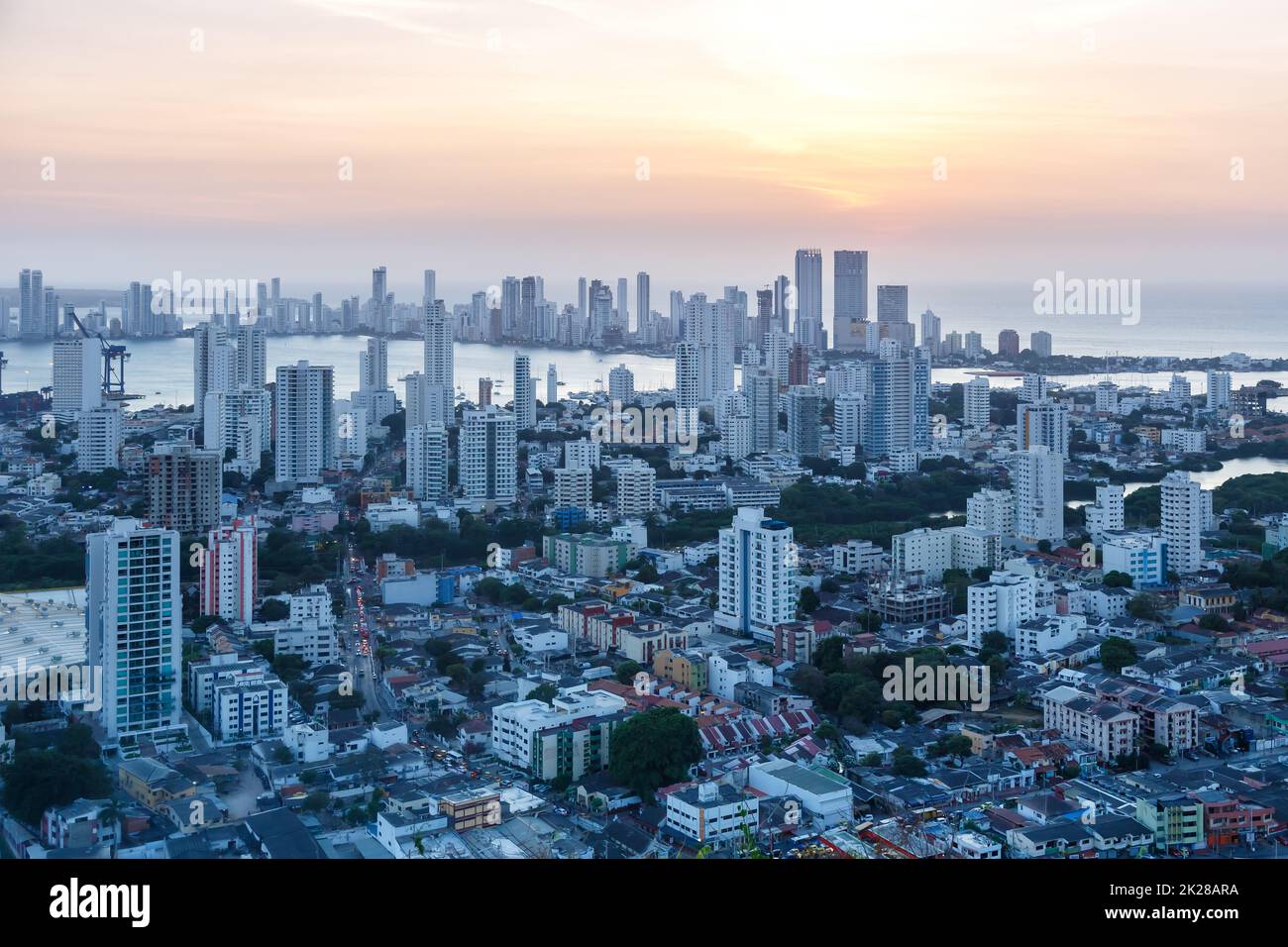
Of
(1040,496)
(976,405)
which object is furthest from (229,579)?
(976,405)

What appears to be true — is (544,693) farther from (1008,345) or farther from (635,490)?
(1008,345)

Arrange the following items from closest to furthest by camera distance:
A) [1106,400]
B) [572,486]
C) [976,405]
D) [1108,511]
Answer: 1. [1108,511]
2. [572,486]
3. [976,405]
4. [1106,400]

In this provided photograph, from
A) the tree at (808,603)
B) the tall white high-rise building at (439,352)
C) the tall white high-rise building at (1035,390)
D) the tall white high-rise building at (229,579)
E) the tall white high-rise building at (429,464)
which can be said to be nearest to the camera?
the tall white high-rise building at (229,579)

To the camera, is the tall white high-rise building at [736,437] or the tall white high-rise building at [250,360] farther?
the tall white high-rise building at [250,360]

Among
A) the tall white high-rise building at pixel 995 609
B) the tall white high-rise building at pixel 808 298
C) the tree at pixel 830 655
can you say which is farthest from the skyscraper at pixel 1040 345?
the tree at pixel 830 655

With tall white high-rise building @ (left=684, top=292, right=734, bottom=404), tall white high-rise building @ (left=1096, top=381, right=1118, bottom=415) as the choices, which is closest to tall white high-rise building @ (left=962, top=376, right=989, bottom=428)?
tall white high-rise building @ (left=1096, top=381, right=1118, bottom=415)

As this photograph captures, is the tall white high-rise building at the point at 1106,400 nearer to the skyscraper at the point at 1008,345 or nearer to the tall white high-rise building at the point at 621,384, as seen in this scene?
the skyscraper at the point at 1008,345
